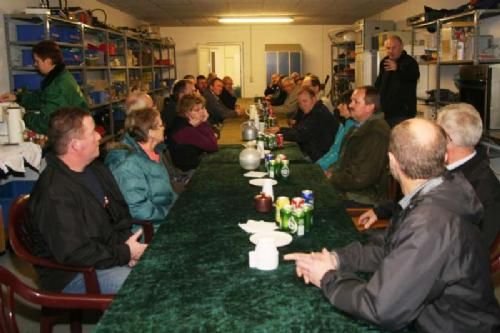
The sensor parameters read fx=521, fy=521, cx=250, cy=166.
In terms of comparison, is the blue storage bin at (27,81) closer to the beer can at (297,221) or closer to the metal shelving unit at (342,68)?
the beer can at (297,221)

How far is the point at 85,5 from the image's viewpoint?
8289 millimetres

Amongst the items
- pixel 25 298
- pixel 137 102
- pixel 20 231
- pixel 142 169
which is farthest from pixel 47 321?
pixel 137 102

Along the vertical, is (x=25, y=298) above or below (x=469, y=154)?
below

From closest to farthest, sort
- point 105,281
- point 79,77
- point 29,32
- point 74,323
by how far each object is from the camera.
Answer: point 105,281, point 74,323, point 29,32, point 79,77

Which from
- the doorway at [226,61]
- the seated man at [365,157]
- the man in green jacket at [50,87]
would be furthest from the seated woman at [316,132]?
the doorway at [226,61]

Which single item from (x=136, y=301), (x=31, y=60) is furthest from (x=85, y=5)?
(x=136, y=301)

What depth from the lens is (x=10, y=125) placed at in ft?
13.8

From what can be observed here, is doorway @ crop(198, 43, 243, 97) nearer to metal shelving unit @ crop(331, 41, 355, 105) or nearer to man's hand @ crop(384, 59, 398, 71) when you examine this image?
metal shelving unit @ crop(331, 41, 355, 105)

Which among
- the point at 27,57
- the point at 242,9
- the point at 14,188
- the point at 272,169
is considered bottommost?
the point at 14,188

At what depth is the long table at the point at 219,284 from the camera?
4.50 feet

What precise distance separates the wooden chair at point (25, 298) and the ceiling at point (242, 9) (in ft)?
26.4

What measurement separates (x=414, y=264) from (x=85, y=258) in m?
1.38

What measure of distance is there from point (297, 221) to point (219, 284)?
0.54m

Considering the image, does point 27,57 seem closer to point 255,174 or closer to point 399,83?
point 255,174
